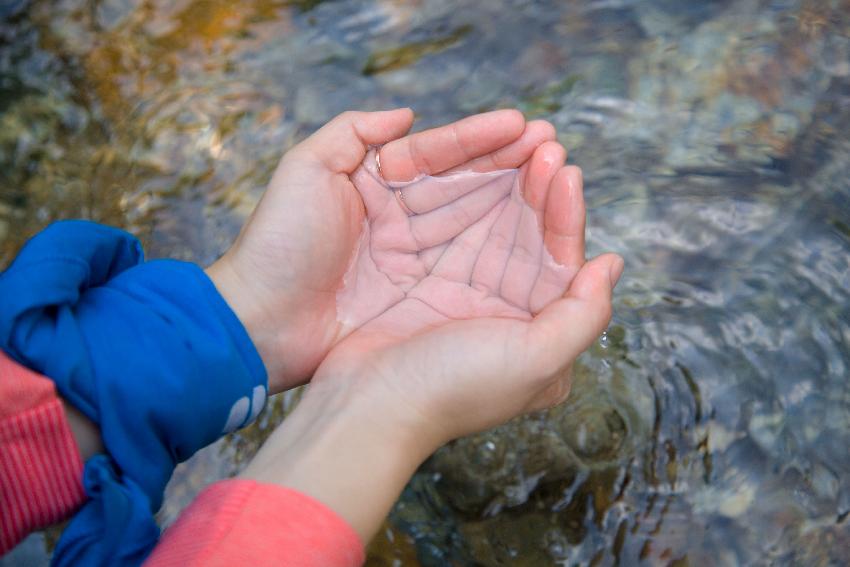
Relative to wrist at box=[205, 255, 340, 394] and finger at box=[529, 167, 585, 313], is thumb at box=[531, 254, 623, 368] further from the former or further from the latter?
wrist at box=[205, 255, 340, 394]

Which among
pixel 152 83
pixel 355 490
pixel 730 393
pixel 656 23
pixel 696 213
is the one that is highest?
pixel 152 83

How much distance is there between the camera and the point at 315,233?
73.0 inches

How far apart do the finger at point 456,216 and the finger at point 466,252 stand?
0.6 inches

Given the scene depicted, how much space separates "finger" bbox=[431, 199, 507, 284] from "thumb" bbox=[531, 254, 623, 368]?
0.93ft

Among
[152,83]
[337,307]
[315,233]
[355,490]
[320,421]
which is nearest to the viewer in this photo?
[355,490]

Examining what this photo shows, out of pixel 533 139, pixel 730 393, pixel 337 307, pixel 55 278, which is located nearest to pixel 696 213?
pixel 730 393

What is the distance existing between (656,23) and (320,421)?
1.80 metres

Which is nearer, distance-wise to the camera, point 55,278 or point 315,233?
point 55,278

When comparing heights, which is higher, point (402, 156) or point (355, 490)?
point (402, 156)

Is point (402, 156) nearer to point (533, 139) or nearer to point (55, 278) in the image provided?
point (533, 139)

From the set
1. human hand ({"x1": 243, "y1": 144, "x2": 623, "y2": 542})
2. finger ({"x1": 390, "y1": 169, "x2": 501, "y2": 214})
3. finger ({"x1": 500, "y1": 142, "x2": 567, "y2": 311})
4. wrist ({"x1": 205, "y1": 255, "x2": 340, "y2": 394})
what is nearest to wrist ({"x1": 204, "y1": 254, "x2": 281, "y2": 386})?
wrist ({"x1": 205, "y1": 255, "x2": 340, "y2": 394})

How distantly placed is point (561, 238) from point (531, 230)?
10 centimetres

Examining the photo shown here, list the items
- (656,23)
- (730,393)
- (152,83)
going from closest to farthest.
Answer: (730,393) < (656,23) < (152,83)

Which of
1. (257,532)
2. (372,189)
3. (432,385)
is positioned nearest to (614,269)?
(432,385)
